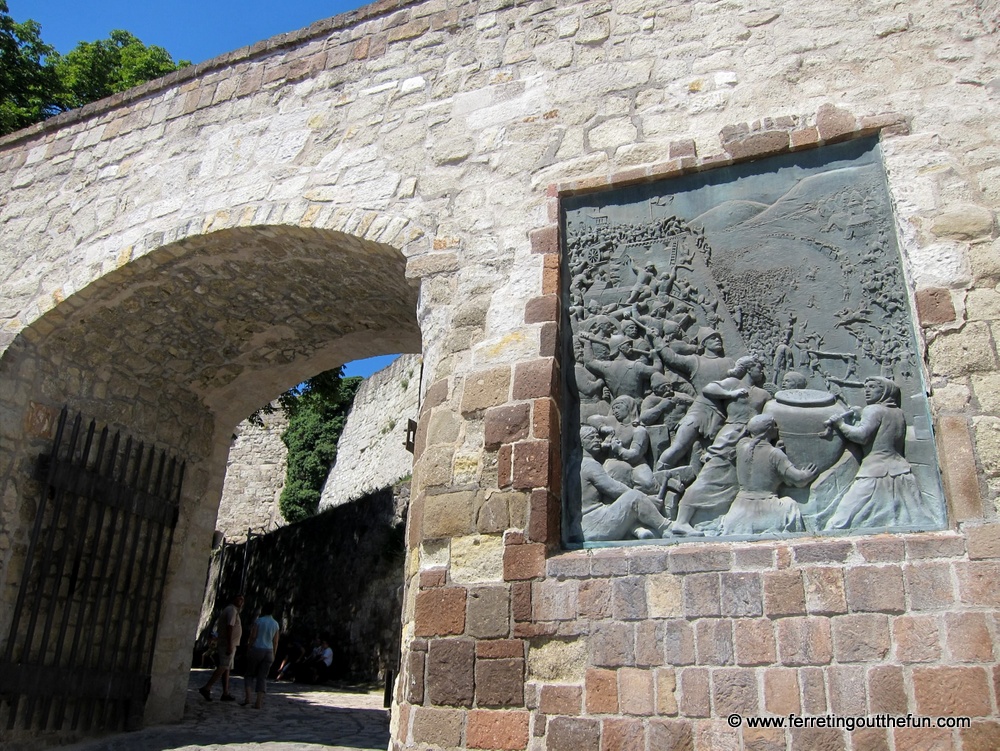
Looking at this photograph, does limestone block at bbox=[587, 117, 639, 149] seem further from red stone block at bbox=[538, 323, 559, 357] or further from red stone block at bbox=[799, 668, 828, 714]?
red stone block at bbox=[799, 668, 828, 714]

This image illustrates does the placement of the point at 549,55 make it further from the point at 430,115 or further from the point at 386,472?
the point at 386,472

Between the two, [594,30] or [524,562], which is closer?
[524,562]

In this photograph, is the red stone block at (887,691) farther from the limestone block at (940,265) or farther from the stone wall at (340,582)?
the stone wall at (340,582)

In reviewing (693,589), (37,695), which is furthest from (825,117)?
(37,695)

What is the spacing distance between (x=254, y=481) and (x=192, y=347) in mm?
12733

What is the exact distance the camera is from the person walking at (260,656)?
7.13m

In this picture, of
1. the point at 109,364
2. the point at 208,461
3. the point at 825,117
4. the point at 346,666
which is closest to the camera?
the point at 825,117

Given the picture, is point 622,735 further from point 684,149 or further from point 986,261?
point 684,149

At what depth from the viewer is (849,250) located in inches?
149

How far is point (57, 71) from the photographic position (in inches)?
449

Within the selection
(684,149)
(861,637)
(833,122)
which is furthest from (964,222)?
(861,637)

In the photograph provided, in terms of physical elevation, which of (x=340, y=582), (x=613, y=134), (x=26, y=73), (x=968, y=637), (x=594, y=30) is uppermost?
(x=26, y=73)

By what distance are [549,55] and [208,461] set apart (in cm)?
402

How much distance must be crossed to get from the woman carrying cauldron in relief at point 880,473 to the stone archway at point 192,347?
2264mm
